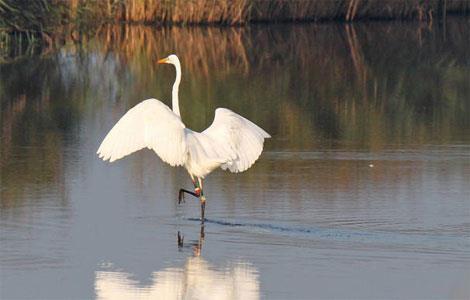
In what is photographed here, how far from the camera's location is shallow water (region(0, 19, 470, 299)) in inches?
326

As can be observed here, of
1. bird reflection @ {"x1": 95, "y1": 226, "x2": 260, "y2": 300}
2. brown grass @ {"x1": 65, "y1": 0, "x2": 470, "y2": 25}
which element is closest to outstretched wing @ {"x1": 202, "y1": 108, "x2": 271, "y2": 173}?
bird reflection @ {"x1": 95, "y1": 226, "x2": 260, "y2": 300}

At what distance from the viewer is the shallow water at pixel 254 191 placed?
829 centimetres

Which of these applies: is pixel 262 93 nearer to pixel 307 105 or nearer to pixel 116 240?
pixel 307 105

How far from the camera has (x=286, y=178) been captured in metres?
11.9

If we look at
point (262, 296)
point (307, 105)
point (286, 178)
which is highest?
point (307, 105)

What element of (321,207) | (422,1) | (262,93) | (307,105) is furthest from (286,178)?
(422,1)

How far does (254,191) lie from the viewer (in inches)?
447

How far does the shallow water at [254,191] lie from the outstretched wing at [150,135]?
20.2 inches

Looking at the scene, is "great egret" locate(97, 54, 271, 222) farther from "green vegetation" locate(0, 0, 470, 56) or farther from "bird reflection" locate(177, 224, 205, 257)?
"green vegetation" locate(0, 0, 470, 56)

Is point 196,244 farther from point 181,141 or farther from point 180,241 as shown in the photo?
point 181,141

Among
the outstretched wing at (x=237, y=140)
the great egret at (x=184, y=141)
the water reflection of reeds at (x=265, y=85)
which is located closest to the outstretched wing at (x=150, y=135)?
the great egret at (x=184, y=141)

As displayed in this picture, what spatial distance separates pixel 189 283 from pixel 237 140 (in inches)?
93.6

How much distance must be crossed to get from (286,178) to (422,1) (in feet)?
75.6

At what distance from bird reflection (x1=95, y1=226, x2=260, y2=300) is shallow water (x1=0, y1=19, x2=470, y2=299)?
0.02 metres
